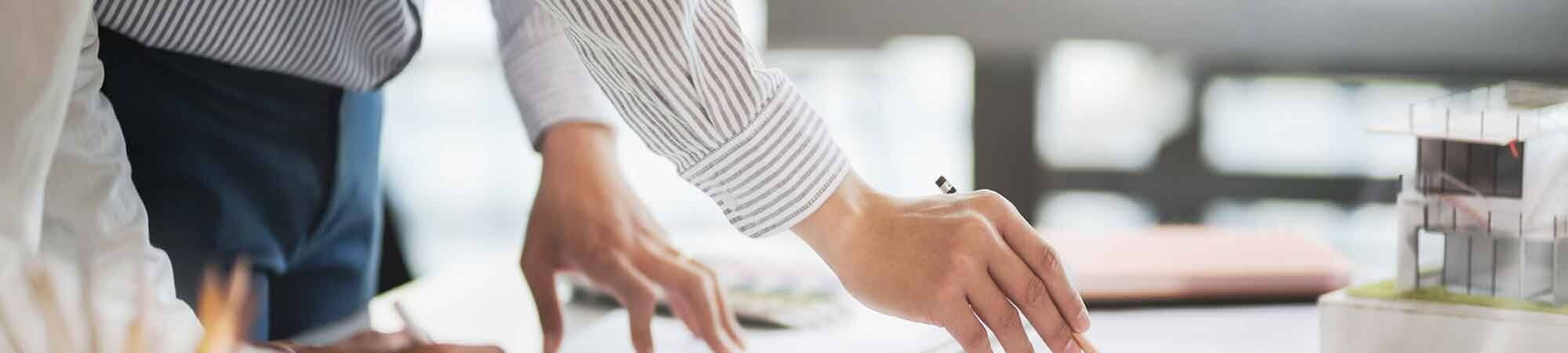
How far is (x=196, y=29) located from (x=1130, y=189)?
1809 mm

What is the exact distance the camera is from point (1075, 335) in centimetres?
69

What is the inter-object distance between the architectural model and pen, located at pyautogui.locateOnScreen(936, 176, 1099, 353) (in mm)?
164

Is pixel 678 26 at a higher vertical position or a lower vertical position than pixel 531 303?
higher

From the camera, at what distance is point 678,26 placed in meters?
0.67

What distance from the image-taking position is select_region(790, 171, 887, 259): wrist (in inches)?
27.2

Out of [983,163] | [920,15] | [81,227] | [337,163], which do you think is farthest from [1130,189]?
[81,227]

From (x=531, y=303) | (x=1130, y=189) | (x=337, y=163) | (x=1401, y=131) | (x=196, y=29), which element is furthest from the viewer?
(x=1130, y=189)

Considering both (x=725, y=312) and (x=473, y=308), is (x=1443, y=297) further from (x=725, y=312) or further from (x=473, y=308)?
(x=473, y=308)

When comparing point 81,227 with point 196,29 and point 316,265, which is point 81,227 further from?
point 316,265

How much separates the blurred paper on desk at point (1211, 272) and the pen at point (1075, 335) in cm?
29

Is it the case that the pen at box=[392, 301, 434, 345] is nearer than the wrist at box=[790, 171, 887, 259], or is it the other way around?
the wrist at box=[790, 171, 887, 259]

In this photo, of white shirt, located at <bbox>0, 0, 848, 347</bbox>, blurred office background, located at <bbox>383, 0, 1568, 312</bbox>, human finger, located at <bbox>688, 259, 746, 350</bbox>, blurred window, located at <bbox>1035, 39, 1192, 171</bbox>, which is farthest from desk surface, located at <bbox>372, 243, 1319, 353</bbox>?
blurred window, located at <bbox>1035, 39, 1192, 171</bbox>

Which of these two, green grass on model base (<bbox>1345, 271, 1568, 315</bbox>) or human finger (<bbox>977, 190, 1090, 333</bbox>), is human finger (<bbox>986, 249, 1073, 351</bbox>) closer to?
human finger (<bbox>977, 190, 1090, 333</bbox>)

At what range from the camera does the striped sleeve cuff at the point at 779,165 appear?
689mm
